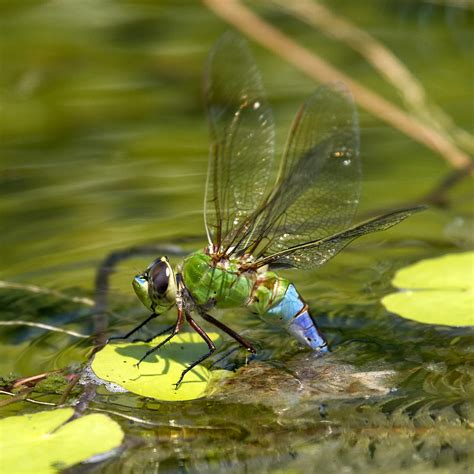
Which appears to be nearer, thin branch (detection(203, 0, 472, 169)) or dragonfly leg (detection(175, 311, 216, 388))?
dragonfly leg (detection(175, 311, 216, 388))

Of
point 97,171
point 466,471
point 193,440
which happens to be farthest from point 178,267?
point 97,171

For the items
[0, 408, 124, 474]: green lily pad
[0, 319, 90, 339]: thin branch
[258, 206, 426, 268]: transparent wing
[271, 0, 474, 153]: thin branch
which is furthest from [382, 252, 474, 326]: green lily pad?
[271, 0, 474, 153]: thin branch

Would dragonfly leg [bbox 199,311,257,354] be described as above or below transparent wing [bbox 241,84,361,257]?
below

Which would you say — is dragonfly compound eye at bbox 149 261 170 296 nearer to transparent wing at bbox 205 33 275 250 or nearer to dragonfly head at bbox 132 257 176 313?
dragonfly head at bbox 132 257 176 313

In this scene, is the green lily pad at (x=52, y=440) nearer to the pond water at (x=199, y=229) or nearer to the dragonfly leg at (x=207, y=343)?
the pond water at (x=199, y=229)

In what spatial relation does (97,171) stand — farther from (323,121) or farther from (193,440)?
(193,440)

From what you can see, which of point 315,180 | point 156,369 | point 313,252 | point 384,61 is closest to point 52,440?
point 156,369

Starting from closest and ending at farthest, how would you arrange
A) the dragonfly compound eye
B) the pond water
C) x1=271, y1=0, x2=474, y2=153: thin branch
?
the pond water < the dragonfly compound eye < x1=271, y1=0, x2=474, y2=153: thin branch
